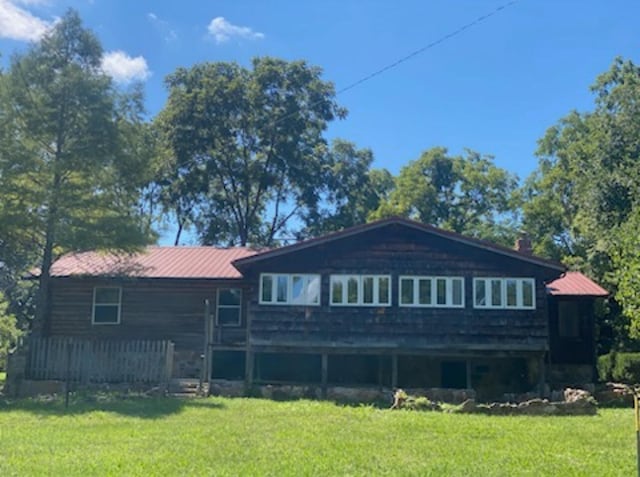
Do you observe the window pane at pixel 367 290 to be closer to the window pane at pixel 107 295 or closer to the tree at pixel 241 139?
the window pane at pixel 107 295

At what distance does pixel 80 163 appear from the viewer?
72.9ft

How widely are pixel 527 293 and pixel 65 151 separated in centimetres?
1567

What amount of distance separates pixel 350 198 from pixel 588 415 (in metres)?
28.8

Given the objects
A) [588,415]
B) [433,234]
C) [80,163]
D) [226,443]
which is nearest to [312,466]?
[226,443]

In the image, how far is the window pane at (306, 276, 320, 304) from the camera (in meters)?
22.8

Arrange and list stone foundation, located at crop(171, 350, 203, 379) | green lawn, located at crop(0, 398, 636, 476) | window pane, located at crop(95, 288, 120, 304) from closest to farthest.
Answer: green lawn, located at crop(0, 398, 636, 476) → stone foundation, located at crop(171, 350, 203, 379) → window pane, located at crop(95, 288, 120, 304)

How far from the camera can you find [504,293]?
2259 cm

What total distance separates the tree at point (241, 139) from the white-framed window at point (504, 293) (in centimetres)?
2232

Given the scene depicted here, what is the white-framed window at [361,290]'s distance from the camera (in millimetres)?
22719

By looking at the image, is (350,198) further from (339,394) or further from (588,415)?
(588,415)

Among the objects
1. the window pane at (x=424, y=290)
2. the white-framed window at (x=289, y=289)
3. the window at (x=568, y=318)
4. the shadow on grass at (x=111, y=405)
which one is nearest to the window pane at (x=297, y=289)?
the white-framed window at (x=289, y=289)

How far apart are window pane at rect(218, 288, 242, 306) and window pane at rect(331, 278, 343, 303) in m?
4.45

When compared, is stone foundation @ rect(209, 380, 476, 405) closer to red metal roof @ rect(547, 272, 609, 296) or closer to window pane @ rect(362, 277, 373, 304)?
window pane @ rect(362, 277, 373, 304)

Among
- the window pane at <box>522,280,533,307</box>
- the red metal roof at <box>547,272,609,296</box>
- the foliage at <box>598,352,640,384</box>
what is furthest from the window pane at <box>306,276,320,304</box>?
the foliage at <box>598,352,640,384</box>
